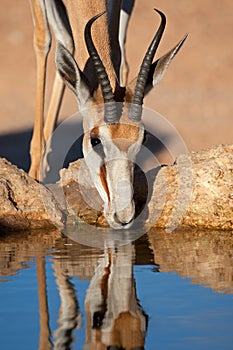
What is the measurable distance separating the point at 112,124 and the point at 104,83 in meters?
0.35

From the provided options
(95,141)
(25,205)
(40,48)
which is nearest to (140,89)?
(95,141)

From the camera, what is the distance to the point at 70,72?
313 inches

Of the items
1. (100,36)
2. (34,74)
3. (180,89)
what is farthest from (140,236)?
(34,74)

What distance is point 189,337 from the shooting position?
471 centimetres

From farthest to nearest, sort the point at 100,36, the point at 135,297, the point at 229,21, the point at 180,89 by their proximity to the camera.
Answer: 1. the point at 229,21
2. the point at 180,89
3. the point at 100,36
4. the point at 135,297

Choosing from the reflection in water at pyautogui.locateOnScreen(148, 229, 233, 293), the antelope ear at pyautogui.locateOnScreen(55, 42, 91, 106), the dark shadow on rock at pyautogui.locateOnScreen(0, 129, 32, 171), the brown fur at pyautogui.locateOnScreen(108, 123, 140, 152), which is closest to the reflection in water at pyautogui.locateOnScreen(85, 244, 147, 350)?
the reflection in water at pyautogui.locateOnScreen(148, 229, 233, 293)

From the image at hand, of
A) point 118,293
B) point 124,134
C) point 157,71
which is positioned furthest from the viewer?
A: point 157,71

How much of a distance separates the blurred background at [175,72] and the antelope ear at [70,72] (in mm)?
3188

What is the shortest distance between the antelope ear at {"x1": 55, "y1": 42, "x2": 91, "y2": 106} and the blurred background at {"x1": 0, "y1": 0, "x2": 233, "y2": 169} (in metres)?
3.19

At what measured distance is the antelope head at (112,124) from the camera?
292 inches

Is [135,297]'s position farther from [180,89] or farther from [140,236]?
[180,89]

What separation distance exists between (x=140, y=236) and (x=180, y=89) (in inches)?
385

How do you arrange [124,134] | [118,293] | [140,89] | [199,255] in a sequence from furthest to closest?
[140,89] < [124,134] < [199,255] < [118,293]

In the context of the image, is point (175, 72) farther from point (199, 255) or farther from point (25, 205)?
point (199, 255)
